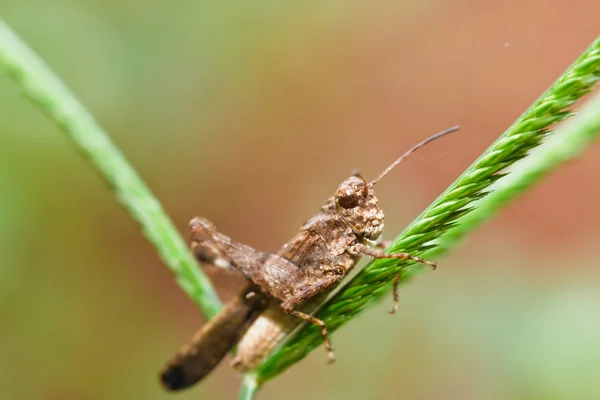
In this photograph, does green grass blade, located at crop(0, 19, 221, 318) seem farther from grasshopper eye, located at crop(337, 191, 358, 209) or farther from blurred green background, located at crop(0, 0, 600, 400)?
grasshopper eye, located at crop(337, 191, 358, 209)

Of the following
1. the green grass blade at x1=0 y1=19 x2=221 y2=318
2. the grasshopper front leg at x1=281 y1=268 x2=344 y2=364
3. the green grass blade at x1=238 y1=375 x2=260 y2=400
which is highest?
the green grass blade at x1=0 y1=19 x2=221 y2=318

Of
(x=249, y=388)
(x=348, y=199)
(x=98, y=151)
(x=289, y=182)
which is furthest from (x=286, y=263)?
(x=289, y=182)

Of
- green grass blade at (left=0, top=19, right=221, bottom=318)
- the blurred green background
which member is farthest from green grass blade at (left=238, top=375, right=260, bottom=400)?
the blurred green background

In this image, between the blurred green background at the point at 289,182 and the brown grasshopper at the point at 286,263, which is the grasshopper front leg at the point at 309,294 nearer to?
the brown grasshopper at the point at 286,263

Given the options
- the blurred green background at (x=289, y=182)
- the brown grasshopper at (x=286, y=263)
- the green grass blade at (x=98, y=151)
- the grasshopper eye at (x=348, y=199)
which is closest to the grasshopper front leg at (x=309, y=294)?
the brown grasshopper at (x=286, y=263)

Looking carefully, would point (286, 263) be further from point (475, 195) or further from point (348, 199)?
point (475, 195)

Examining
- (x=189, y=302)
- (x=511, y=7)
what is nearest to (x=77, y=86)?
(x=189, y=302)
